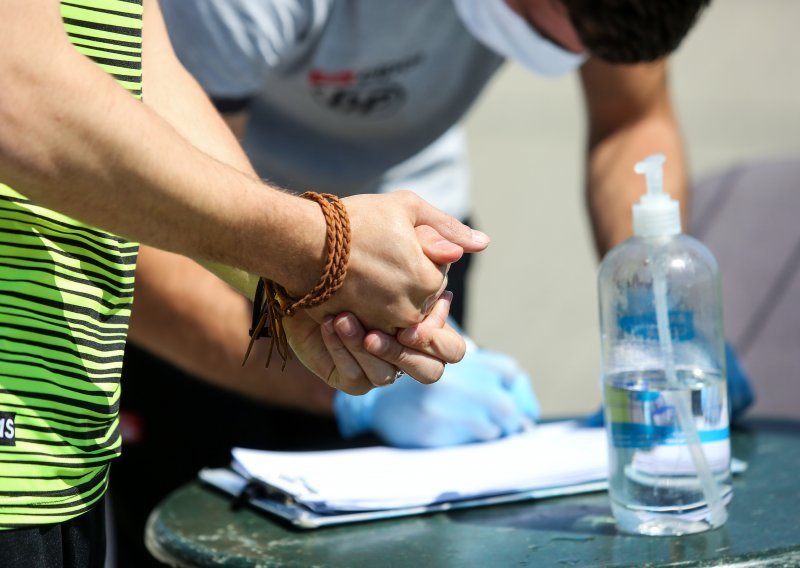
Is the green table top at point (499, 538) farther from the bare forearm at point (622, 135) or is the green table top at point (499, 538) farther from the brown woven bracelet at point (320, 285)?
the bare forearm at point (622, 135)

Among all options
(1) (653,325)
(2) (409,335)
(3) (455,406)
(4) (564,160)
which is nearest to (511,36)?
(3) (455,406)

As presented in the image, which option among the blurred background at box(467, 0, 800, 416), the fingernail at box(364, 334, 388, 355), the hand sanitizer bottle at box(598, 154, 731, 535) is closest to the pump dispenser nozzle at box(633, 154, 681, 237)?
the hand sanitizer bottle at box(598, 154, 731, 535)

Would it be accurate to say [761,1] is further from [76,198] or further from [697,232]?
[76,198]

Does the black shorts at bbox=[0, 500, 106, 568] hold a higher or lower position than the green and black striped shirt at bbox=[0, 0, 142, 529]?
lower

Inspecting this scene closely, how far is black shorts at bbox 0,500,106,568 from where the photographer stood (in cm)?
83

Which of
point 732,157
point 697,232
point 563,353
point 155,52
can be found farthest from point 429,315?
point 732,157

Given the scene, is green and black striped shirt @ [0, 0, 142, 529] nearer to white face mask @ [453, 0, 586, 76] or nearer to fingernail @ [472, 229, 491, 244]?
fingernail @ [472, 229, 491, 244]

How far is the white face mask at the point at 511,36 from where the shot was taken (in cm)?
166

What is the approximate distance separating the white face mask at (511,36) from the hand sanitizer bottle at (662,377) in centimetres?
63

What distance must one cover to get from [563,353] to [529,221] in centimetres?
103

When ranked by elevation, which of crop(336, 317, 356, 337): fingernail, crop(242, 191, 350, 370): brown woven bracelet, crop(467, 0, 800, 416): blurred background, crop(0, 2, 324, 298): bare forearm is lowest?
crop(467, 0, 800, 416): blurred background

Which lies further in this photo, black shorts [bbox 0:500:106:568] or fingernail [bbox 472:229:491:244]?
fingernail [bbox 472:229:491:244]

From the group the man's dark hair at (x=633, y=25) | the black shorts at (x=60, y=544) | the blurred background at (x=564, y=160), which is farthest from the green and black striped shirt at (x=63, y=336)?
the blurred background at (x=564, y=160)

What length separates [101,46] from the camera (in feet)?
2.88
